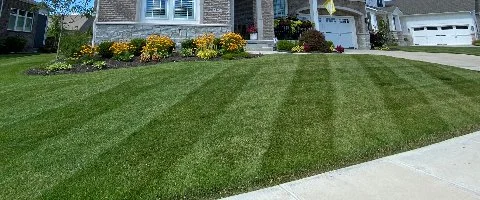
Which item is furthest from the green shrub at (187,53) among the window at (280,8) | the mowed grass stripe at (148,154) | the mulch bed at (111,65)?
the window at (280,8)

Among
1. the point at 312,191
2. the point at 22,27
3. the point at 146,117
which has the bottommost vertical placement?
the point at 312,191

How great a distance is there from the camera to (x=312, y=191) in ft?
11.7

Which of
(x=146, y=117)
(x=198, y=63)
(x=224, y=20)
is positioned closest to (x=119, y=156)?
(x=146, y=117)

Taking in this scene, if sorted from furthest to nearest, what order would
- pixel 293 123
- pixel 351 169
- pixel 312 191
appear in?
pixel 293 123
pixel 351 169
pixel 312 191

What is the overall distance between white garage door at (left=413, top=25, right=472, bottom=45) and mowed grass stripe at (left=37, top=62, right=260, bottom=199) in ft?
130

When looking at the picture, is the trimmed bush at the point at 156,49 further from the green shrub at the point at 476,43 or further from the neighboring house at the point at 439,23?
the green shrub at the point at 476,43

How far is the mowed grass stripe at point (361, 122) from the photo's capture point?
4.74 meters

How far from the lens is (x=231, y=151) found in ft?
15.1

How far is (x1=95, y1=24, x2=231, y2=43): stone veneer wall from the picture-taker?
49.0 ft

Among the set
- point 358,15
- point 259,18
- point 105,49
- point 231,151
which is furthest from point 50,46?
point 231,151

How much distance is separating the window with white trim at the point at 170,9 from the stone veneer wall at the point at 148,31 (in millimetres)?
547

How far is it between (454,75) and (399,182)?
340 inches

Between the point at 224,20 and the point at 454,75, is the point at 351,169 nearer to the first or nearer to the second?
the point at 454,75

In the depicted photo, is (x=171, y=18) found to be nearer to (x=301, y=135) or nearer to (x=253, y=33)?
(x=253, y=33)
